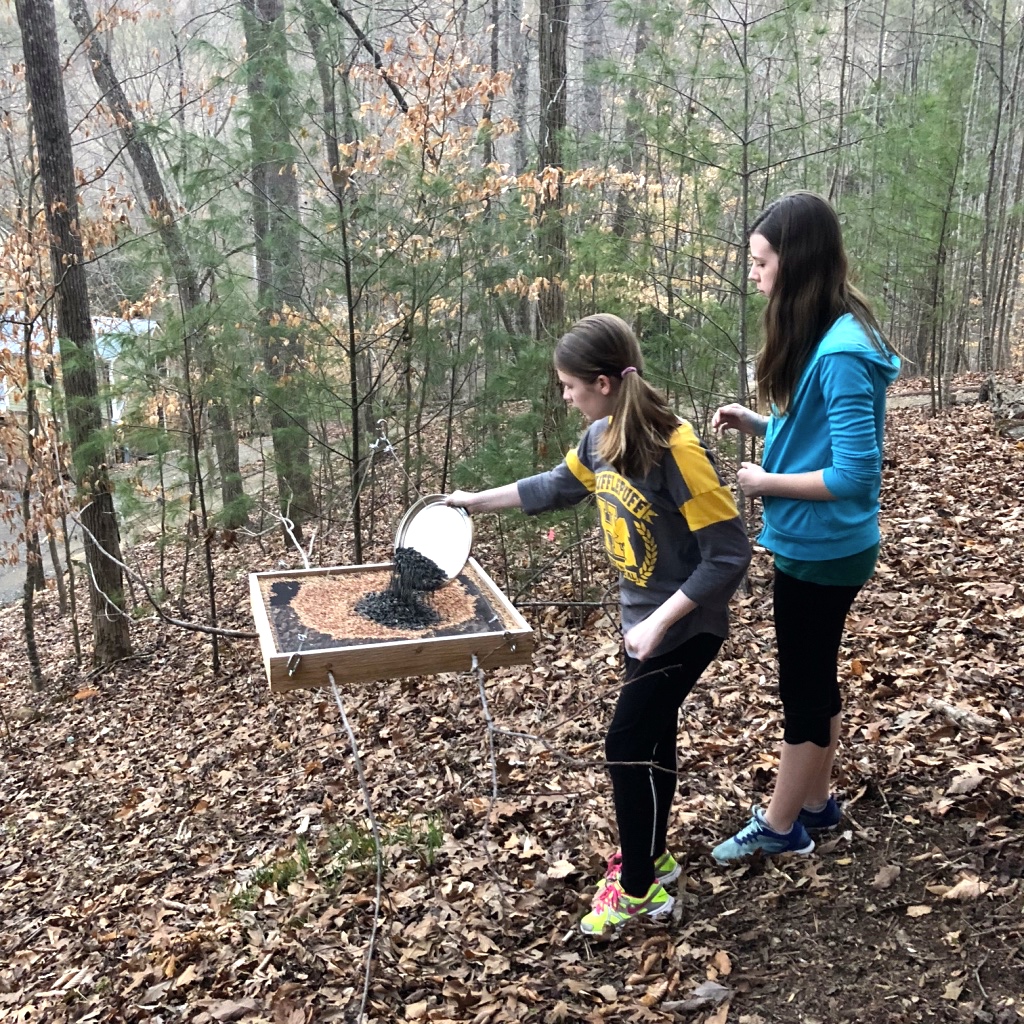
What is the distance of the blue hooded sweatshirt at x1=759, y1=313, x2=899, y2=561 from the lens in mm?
2234

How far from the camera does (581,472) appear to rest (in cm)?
296

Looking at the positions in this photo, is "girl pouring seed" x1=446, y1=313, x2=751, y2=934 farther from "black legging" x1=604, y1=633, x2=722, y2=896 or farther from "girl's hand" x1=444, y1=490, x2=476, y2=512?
"girl's hand" x1=444, y1=490, x2=476, y2=512

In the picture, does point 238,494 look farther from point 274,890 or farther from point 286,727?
point 274,890

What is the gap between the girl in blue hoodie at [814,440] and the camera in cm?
225

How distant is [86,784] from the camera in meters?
6.20

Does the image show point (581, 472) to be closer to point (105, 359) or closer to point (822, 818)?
point (822, 818)

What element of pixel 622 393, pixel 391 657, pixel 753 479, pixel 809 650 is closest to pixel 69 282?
pixel 391 657

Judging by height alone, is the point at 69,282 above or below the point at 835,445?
above

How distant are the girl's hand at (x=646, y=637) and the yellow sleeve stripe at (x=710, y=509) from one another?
30cm

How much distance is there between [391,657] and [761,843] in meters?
1.52

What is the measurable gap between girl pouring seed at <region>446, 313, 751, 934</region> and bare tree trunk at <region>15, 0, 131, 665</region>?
542 cm

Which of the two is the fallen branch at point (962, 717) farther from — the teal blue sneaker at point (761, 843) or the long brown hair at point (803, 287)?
the long brown hair at point (803, 287)

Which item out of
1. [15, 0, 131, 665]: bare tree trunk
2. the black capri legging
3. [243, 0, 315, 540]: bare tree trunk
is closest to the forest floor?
the black capri legging

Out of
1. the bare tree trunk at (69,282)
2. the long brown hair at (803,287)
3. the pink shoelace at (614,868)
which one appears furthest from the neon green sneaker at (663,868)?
the bare tree trunk at (69,282)
